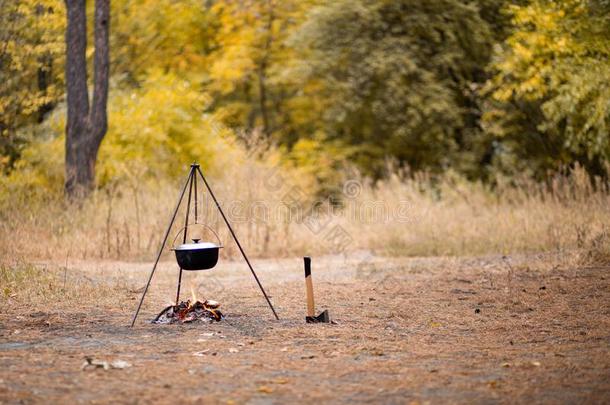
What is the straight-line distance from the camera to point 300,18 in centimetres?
2822

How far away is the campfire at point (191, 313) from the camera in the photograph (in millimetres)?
7949

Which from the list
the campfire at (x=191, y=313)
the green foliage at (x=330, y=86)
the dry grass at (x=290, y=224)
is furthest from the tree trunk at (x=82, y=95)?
the campfire at (x=191, y=313)

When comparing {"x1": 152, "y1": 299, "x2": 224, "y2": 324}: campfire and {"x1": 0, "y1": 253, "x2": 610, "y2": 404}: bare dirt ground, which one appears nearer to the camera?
{"x1": 0, "y1": 253, "x2": 610, "y2": 404}: bare dirt ground

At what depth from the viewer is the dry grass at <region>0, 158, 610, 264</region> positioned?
531 inches

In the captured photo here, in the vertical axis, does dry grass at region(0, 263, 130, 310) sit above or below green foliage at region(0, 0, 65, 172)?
below

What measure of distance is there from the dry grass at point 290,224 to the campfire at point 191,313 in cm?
462

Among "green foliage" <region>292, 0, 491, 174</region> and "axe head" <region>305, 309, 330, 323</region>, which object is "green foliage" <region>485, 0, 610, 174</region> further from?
"axe head" <region>305, 309, 330, 323</region>

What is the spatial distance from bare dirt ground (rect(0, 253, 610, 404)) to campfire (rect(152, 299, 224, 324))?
19 cm

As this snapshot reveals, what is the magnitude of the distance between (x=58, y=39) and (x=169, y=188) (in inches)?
238

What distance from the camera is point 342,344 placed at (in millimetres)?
6863

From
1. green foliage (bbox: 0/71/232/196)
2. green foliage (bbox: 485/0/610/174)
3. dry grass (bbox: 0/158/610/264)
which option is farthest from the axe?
green foliage (bbox: 0/71/232/196)

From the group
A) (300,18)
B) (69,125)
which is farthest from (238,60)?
(69,125)

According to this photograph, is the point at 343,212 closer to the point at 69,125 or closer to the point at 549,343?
the point at 69,125

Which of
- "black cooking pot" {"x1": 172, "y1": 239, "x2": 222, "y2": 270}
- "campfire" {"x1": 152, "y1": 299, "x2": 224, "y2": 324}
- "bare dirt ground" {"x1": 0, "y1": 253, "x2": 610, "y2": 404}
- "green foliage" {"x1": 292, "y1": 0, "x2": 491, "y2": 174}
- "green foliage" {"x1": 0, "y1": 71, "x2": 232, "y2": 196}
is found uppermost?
"green foliage" {"x1": 292, "y1": 0, "x2": 491, "y2": 174}
